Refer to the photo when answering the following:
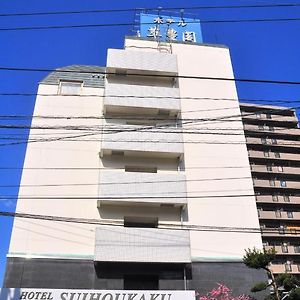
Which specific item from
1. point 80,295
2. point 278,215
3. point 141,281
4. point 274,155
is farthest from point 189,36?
point 274,155

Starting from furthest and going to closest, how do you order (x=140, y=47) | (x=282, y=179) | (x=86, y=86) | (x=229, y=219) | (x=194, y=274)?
(x=282, y=179)
(x=140, y=47)
(x=86, y=86)
(x=229, y=219)
(x=194, y=274)

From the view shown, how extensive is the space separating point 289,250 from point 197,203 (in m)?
29.3

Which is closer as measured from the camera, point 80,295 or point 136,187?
point 80,295

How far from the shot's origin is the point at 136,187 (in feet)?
70.9

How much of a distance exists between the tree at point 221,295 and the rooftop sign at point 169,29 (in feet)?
56.3

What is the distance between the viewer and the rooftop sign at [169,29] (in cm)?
2972

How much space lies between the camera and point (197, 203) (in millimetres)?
22359

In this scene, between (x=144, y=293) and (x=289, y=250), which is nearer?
(x=144, y=293)

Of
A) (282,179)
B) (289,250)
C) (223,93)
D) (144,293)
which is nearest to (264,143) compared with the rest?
(282,179)

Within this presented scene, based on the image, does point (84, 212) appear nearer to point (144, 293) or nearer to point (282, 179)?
point (144, 293)

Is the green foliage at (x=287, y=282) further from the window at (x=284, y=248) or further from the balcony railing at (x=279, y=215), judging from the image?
the balcony railing at (x=279, y=215)

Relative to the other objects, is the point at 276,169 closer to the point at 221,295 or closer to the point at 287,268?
the point at 287,268

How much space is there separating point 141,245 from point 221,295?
432cm

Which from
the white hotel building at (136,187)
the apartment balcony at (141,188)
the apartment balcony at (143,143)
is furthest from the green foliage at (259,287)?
the apartment balcony at (143,143)
